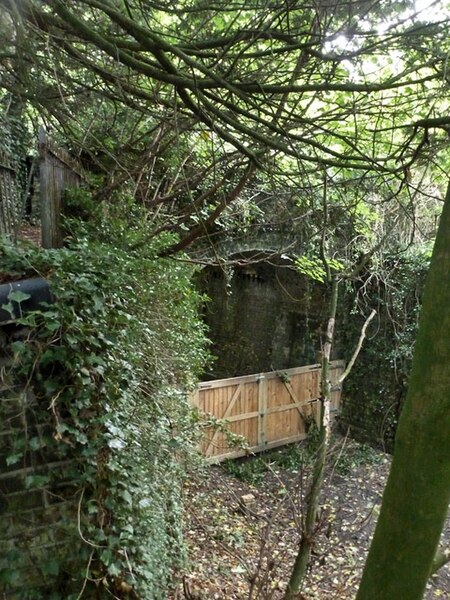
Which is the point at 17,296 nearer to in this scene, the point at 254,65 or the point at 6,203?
the point at 254,65

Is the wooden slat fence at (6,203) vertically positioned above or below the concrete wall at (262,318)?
above

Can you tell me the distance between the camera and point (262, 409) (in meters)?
8.35

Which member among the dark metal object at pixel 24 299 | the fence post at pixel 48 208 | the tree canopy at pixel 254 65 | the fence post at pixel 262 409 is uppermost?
the tree canopy at pixel 254 65

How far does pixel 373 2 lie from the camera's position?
3.00m

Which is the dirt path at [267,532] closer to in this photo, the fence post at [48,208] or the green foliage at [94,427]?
the green foliage at [94,427]

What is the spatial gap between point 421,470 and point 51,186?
423 cm

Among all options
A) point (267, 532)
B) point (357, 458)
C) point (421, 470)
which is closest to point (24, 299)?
point (267, 532)

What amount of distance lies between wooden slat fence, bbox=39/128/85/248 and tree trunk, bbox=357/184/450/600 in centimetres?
380

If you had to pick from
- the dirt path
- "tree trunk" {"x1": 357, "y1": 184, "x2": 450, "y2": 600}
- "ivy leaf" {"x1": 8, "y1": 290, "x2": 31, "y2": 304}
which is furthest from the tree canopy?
the dirt path

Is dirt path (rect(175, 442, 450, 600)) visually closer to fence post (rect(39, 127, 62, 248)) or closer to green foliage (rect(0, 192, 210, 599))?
green foliage (rect(0, 192, 210, 599))

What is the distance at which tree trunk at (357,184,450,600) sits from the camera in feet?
4.44

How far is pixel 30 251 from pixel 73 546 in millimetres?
1835

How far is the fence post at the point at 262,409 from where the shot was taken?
833cm

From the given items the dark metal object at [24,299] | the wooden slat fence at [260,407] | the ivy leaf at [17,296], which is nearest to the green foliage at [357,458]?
the wooden slat fence at [260,407]
